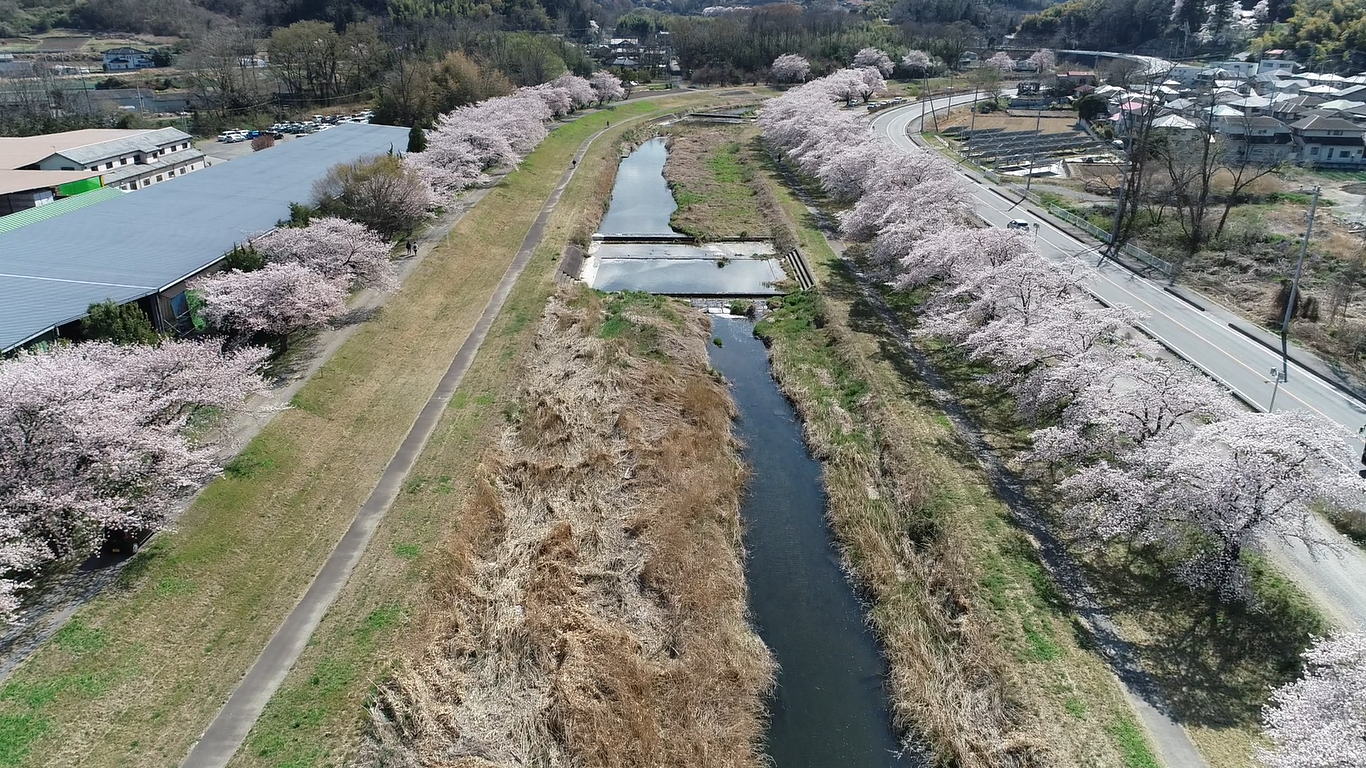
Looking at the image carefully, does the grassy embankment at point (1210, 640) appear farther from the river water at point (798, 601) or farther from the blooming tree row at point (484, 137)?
the blooming tree row at point (484, 137)

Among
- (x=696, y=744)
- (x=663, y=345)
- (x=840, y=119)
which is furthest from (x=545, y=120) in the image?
(x=696, y=744)

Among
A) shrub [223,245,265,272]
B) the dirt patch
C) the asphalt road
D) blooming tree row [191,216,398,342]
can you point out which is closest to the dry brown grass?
blooming tree row [191,216,398,342]

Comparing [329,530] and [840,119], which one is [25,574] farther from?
[840,119]

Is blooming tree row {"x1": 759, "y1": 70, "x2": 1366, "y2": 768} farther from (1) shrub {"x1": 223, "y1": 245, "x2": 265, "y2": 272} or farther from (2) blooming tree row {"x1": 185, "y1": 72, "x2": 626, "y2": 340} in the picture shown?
(1) shrub {"x1": 223, "y1": 245, "x2": 265, "y2": 272}

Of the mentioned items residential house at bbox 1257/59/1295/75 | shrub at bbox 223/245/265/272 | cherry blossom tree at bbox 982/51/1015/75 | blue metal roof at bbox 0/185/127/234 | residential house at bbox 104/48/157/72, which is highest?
residential house at bbox 104/48/157/72

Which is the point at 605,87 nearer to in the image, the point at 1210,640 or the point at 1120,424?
the point at 1120,424

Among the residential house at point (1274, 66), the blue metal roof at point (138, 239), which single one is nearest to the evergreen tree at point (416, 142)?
the blue metal roof at point (138, 239)

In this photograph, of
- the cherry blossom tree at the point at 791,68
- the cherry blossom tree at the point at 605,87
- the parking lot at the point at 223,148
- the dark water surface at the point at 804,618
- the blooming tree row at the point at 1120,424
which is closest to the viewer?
the dark water surface at the point at 804,618
